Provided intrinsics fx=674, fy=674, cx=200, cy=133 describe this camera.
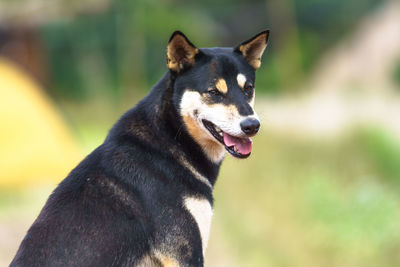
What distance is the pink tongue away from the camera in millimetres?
4391

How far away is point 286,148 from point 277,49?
26.8 feet

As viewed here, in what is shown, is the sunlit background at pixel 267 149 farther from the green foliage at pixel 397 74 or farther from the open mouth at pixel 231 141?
the open mouth at pixel 231 141

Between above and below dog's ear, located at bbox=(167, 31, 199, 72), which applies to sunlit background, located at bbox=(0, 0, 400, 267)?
below

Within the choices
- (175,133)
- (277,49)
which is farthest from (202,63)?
(277,49)

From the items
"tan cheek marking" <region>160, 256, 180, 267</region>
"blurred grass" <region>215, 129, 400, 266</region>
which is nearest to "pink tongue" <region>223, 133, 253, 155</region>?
"tan cheek marking" <region>160, 256, 180, 267</region>

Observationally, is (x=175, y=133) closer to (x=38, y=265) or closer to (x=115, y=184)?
(x=115, y=184)

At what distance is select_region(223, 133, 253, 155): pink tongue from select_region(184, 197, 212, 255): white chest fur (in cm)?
42

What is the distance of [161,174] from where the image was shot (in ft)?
13.9

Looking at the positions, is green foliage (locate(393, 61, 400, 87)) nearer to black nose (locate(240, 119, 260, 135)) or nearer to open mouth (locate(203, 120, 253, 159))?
open mouth (locate(203, 120, 253, 159))

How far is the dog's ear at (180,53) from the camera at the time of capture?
174 inches

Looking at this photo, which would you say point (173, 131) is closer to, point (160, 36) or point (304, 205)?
point (304, 205)

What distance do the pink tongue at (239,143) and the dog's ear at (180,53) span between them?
1.83ft

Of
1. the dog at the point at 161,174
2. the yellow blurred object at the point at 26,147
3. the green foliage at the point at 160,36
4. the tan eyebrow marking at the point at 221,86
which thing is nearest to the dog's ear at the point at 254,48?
the dog at the point at 161,174

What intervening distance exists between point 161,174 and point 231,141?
522 millimetres
